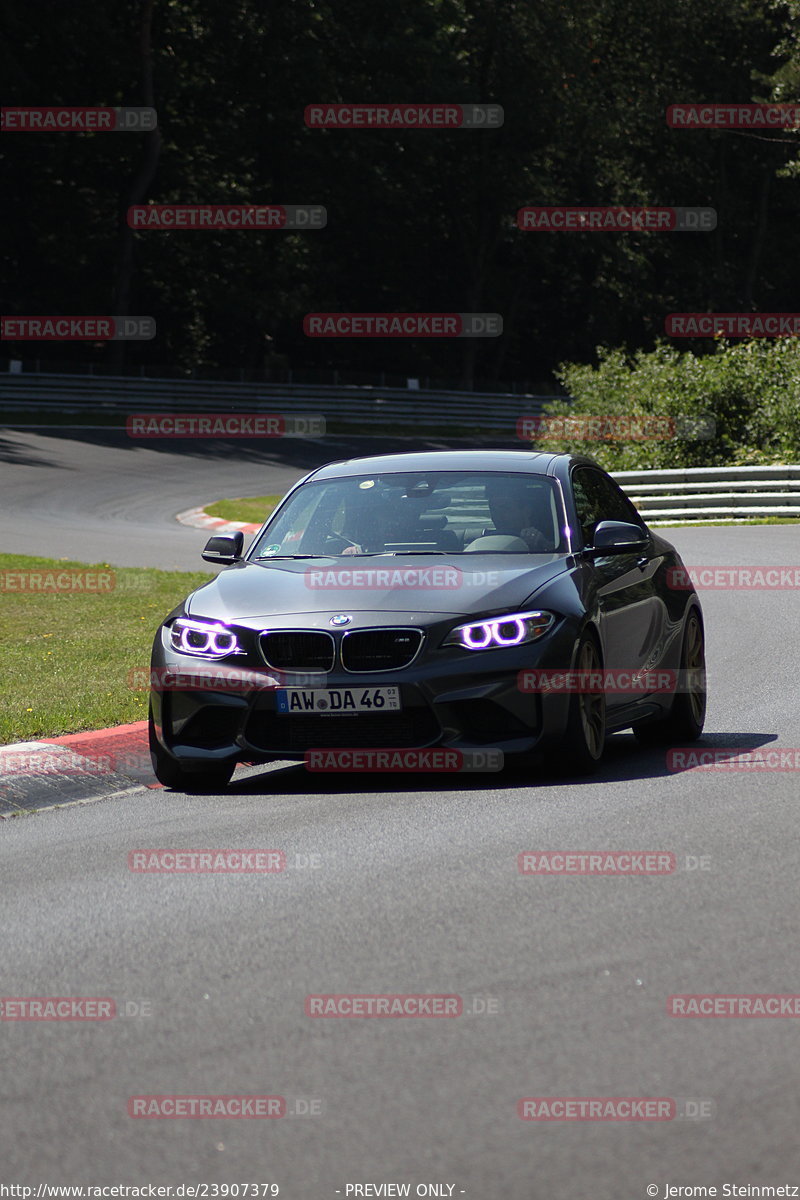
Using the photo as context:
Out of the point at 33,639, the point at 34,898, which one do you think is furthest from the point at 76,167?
the point at 34,898

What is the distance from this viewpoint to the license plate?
25.9 ft

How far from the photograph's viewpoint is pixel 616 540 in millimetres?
8891

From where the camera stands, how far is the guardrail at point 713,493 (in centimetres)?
2964

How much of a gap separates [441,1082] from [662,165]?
66.6m

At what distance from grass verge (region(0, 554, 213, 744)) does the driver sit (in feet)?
8.27
